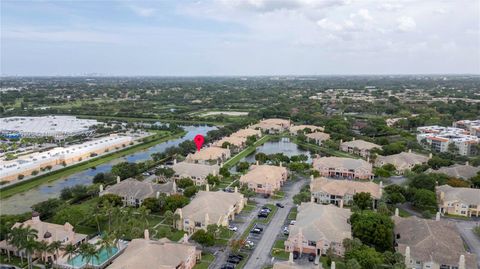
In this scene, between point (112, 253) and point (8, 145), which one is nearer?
point (112, 253)

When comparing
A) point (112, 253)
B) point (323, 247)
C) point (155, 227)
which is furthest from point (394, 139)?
→ point (112, 253)

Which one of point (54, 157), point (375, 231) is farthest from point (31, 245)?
point (54, 157)

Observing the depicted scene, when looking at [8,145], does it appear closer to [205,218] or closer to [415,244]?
[205,218]

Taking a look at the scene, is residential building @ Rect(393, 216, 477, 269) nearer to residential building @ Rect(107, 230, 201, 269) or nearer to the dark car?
the dark car

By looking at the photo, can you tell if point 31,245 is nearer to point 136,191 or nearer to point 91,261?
point 91,261

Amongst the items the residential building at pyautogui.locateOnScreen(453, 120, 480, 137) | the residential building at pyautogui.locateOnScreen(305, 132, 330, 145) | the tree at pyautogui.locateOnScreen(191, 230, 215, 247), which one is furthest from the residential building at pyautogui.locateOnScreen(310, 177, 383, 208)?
the residential building at pyautogui.locateOnScreen(453, 120, 480, 137)

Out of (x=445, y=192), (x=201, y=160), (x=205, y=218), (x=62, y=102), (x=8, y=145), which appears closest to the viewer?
(x=205, y=218)

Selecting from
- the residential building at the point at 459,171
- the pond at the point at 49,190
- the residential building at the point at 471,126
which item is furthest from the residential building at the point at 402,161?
the pond at the point at 49,190
